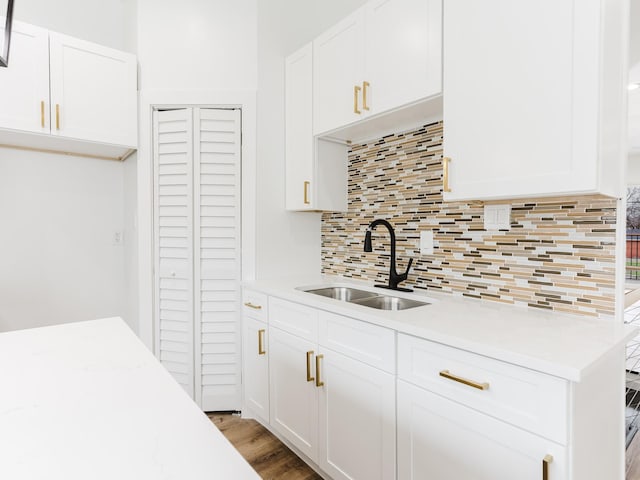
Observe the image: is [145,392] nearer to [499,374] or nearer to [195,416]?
[195,416]

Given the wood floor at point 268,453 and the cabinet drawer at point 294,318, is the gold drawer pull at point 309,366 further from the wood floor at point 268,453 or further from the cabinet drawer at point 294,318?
the wood floor at point 268,453

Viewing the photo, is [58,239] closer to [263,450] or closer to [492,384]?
[263,450]

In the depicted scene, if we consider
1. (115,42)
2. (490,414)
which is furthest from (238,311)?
(115,42)

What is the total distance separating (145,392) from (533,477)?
1.04 metres

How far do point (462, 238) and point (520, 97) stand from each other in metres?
0.74

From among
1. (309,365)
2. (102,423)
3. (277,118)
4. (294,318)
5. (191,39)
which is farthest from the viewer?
(277,118)

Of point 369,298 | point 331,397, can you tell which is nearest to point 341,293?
point 369,298

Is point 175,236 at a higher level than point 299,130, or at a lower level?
lower

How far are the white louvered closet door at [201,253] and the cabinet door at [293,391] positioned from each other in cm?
47

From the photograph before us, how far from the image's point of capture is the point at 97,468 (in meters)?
0.56

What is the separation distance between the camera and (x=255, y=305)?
7.29 ft

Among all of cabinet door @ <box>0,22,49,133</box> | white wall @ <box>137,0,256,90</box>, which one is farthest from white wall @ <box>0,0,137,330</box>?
cabinet door @ <box>0,22,49,133</box>

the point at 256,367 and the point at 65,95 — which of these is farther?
the point at 256,367

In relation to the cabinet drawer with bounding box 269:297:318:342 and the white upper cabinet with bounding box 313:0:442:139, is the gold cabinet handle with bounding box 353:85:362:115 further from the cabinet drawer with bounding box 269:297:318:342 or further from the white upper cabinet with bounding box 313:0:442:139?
the cabinet drawer with bounding box 269:297:318:342
